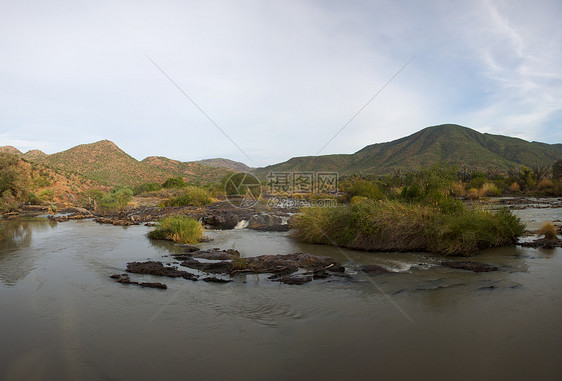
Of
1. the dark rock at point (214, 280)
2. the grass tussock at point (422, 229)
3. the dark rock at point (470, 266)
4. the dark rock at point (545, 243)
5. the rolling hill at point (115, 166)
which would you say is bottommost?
the dark rock at point (214, 280)

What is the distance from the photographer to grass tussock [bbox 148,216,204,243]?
17.1 m

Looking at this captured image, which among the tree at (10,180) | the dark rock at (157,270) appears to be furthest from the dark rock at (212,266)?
the tree at (10,180)

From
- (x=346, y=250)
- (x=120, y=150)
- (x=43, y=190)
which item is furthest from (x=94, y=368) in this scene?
(x=120, y=150)

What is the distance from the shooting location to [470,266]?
1079cm

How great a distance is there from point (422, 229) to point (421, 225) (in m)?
0.17

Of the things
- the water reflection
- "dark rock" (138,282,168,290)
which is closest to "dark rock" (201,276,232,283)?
"dark rock" (138,282,168,290)

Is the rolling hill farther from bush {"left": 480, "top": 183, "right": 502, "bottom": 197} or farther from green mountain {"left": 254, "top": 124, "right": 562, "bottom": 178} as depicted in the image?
bush {"left": 480, "top": 183, "right": 502, "bottom": 197}

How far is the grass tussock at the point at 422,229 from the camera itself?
1312 cm

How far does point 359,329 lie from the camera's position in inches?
270

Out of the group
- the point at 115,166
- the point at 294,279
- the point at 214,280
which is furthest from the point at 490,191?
the point at 115,166

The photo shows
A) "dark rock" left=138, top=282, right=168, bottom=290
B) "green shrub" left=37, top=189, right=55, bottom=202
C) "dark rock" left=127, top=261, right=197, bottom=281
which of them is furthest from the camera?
"green shrub" left=37, top=189, right=55, bottom=202

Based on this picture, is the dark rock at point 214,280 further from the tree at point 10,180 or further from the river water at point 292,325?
the tree at point 10,180

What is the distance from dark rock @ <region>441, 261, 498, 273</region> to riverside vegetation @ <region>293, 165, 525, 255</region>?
1.44 metres

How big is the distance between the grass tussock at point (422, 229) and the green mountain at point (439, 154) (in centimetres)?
5903
